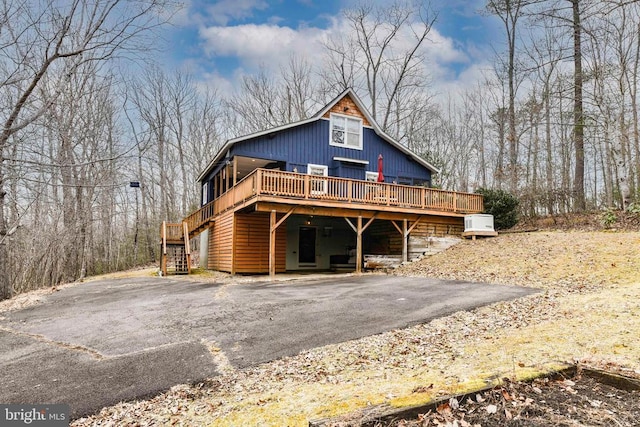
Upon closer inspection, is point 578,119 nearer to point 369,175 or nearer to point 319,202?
point 369,175

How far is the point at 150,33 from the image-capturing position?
664 cm

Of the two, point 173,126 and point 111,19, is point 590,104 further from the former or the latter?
point 173,126

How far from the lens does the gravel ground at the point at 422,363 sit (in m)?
3.26

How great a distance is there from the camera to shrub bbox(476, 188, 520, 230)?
16.8 metres

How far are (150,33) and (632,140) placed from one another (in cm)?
2073

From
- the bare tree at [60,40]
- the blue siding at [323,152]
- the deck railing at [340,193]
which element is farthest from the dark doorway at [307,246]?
the bare tree at [60,40]

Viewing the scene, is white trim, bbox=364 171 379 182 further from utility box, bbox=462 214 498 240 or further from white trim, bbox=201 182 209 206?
white trim, bbox=201 182 209 206

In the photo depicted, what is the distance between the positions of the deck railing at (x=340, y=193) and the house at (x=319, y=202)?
4 cm

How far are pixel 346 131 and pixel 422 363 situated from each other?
1472 cm

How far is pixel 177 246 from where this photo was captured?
17859 mm

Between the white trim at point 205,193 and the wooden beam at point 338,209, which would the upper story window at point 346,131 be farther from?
the white trim at point 205,193

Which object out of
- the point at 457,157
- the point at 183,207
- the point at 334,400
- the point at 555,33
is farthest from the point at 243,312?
the point at 457,157

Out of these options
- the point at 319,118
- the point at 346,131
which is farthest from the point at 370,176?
the point at 319,118

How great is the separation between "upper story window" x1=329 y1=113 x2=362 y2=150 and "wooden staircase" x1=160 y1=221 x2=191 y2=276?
27.0ft
